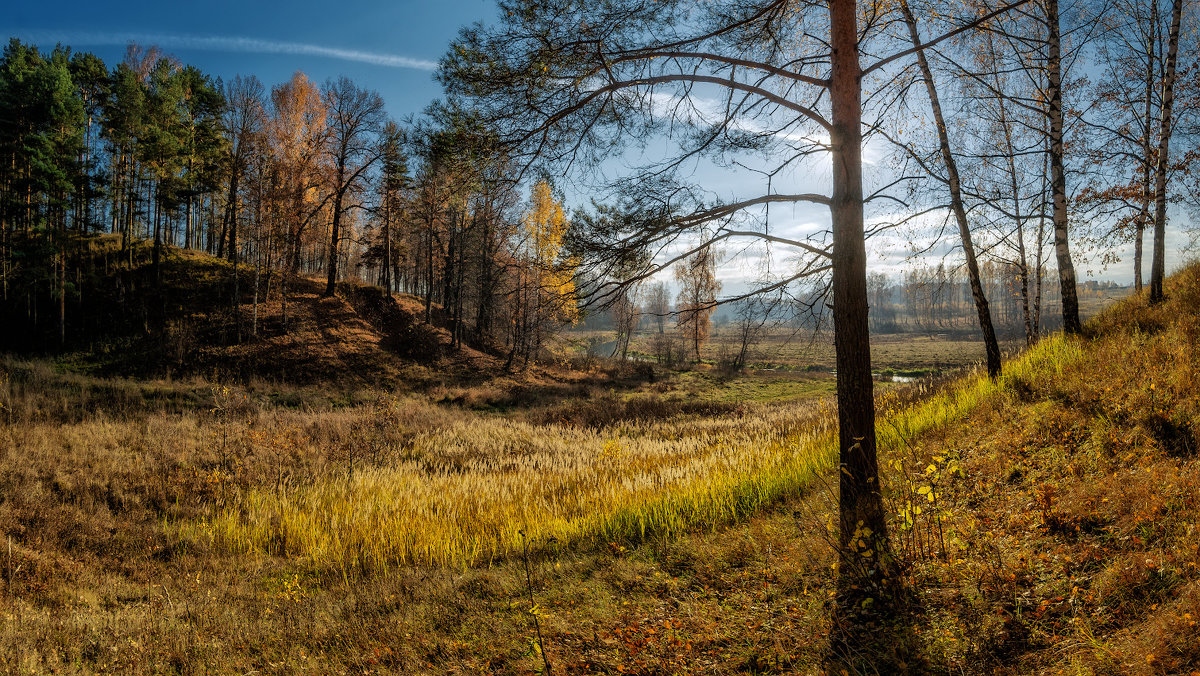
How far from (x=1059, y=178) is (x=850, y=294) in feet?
23.2

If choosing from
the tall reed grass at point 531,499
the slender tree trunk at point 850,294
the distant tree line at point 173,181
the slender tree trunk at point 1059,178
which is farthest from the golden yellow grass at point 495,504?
the distant tree line at point 173,181

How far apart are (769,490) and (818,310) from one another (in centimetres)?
240

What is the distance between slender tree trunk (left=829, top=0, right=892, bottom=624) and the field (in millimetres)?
349

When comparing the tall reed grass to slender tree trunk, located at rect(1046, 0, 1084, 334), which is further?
slender tree trunk, located at rect(1046, 0, 1084, 334)

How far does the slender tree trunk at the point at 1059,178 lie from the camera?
7.62 m

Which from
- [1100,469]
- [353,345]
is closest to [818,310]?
[1100,469]

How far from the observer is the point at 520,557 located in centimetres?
511

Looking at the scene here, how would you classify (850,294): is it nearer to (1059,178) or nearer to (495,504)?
(495,504)

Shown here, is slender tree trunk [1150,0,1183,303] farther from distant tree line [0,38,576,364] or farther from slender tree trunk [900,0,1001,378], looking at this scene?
distant tree line [0,38,576,364]

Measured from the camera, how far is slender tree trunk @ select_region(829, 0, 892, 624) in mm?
3924

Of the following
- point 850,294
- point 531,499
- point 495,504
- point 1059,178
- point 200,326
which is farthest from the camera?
point 200,326

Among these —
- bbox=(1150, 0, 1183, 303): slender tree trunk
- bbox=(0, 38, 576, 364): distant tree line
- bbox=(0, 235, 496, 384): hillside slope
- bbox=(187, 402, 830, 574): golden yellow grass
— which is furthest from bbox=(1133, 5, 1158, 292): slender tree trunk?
bbox=(0, 235, 496, 384): hillside slope

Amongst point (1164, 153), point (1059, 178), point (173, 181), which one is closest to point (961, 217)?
point (1059, 178)

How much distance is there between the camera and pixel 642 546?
4.96m
